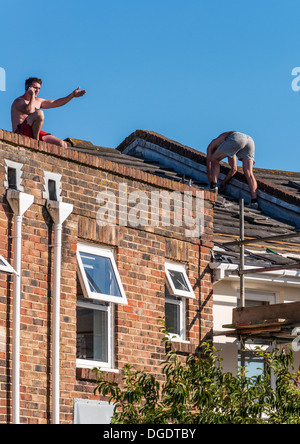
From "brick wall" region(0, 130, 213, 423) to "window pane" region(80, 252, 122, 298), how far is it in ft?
0.67

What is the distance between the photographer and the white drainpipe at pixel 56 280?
496 inches

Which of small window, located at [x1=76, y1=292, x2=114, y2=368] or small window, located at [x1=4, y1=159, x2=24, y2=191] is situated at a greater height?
small window, located at [x1=4, y1=159, x2=24, y2=191]

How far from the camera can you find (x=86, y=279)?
A: 44.4 feet

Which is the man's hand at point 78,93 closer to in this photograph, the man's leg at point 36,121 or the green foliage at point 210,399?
the man's leg at point 36,121

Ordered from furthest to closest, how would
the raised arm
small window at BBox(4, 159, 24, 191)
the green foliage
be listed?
the raised arm
small window at BBox(4, 159, 24, 191)
the green foliage

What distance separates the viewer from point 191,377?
11453mm

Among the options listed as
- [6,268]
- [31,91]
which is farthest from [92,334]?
[31,91]

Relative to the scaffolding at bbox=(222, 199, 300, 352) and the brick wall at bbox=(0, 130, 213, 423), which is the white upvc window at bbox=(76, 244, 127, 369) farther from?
the scaffolding at bbox=(222, 199, 300, 352)

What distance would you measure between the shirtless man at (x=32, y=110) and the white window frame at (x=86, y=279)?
1.75 metres

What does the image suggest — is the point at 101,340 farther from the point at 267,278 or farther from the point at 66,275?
the point at 267,278

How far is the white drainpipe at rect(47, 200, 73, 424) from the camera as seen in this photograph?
12609mm

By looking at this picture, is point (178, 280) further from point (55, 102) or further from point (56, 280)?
point (55, 102)

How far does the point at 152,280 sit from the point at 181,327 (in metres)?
0.92

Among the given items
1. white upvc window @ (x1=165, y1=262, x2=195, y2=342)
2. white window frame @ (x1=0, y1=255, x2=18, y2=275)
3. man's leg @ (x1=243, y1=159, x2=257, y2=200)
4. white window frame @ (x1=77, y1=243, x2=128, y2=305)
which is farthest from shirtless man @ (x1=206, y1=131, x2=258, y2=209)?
white window frame @ (x1=0, y1=255, x2=18, y2=275)
